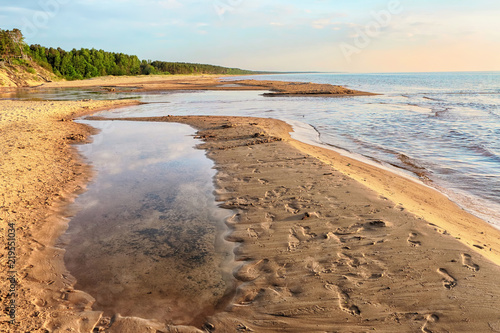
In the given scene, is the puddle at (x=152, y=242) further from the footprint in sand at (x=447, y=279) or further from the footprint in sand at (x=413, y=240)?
the footprint in sand at (x=413, y=240)

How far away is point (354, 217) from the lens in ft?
19.5

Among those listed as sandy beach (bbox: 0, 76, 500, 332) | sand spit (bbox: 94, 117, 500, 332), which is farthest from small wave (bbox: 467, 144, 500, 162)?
sand spit (bbox: 94, 117, 500, 332)

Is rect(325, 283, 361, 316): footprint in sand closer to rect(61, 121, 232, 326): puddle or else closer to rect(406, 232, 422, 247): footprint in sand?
rect(61, 121, 232, 326): puddle

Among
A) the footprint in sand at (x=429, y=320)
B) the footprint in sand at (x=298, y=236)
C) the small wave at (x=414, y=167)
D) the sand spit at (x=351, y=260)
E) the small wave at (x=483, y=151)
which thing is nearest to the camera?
the footprint in sand at (x=429, y=320)

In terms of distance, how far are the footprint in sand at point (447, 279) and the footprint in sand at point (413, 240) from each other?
67 centimetres

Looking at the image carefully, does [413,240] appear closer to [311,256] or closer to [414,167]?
[311,256]

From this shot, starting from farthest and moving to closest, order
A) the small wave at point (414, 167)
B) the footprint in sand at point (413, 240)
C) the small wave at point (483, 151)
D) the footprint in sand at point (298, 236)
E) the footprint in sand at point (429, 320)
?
the small wave at point (483, 151)
the small wave at point (414, 167)
the footprint in sand at point (298, 236)
the footprint in sand at point (413, 240)
the footprint in sand at point (429, 320)

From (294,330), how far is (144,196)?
5321mm

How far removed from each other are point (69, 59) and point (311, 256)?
11034cm

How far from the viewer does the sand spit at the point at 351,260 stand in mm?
3580

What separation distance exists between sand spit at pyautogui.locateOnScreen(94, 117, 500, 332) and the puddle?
0.40 metres

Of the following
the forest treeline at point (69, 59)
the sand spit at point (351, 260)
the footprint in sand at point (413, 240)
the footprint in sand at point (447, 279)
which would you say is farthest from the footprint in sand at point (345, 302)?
the forest treeline at point (69, 59)

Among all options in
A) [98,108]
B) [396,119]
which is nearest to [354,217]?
[396,119]

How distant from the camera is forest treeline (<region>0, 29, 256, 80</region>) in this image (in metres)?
75.1
